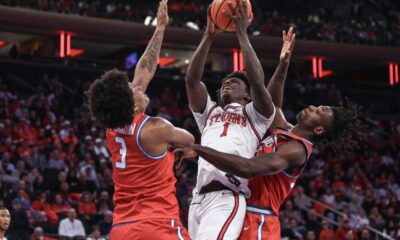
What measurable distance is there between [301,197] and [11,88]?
29.6 ft

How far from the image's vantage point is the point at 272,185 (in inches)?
220

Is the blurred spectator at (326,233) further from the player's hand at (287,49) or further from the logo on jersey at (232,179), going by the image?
the logo on jersey at (232,179)

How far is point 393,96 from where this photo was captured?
92.7ft

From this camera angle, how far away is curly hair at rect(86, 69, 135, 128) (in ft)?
15.2

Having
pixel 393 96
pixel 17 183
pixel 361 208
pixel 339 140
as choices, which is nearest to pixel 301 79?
pixel 393 96

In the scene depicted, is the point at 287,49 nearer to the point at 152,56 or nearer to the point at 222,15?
the point at 222,15

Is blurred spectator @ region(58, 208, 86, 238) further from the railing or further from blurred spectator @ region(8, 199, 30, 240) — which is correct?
the railing

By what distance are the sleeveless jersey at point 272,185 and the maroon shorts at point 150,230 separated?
0.86 metres

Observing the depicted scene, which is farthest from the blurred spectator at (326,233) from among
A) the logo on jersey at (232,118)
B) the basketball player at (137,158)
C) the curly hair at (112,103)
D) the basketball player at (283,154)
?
the curly hair at (112,103)

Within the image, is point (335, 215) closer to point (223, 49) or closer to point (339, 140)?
point (223, 49)

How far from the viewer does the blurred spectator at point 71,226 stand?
12.8 meters

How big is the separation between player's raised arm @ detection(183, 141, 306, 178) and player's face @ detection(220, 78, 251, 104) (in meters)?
0.62

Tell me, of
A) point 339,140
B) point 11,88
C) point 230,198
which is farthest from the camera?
point 11,88

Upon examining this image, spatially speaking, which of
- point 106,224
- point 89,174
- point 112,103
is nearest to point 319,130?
point 112,103
